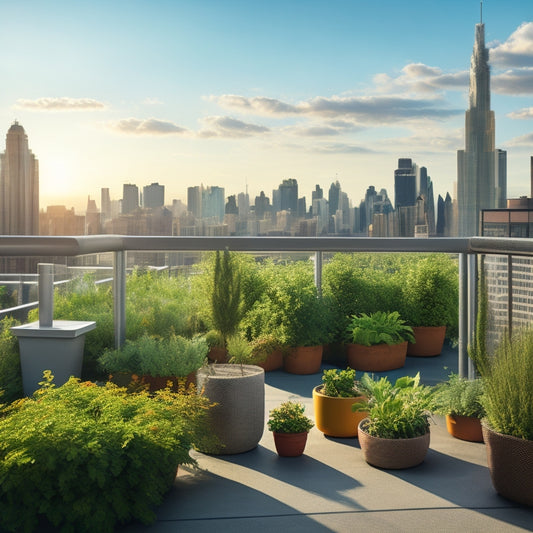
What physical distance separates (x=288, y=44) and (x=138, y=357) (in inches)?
1716

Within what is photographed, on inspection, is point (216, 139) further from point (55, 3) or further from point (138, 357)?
point (138, 357)

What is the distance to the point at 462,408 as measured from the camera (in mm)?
4629

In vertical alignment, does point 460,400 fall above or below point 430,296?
below

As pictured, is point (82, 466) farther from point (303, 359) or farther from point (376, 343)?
point (376, 343)

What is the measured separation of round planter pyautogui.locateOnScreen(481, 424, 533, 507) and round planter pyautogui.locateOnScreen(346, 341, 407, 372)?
313cm

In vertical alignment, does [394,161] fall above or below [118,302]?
above

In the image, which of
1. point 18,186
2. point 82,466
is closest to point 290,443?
point 82,466

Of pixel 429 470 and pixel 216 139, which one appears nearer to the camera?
pixel 429 470

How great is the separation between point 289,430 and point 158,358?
128 centimetres

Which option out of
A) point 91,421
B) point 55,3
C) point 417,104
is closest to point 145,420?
point 91,421

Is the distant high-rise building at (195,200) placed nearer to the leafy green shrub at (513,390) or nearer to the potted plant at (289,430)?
the potted plant at (289,430)

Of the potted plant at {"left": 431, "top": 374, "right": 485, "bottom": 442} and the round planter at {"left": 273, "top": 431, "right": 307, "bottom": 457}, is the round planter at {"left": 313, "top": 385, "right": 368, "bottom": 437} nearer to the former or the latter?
the round planter at {"left": 273, "top": 431, "right": 307, "bottom": 457}

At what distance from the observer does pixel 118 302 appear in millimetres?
5668

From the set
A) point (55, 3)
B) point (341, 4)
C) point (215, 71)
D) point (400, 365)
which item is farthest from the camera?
point (215, 71)
